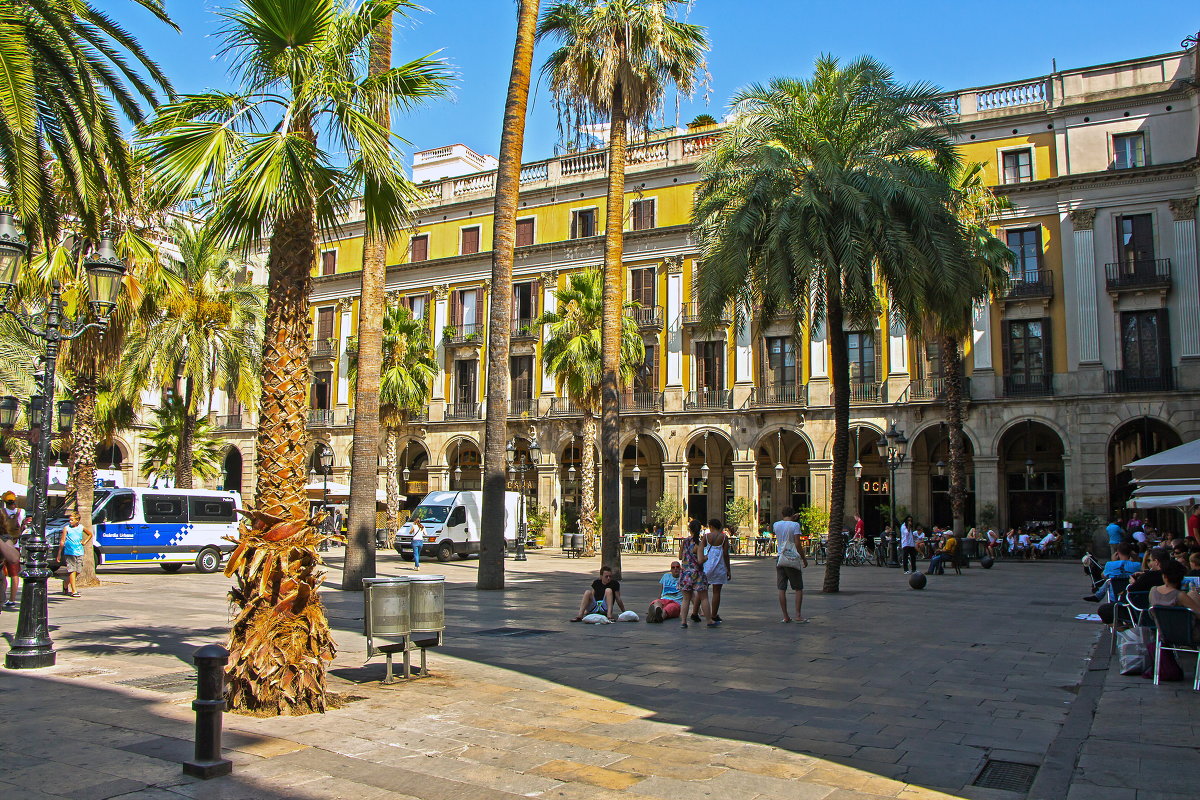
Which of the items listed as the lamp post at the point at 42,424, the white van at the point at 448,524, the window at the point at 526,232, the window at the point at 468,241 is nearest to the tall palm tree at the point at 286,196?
the lamp post at the point at 42,424

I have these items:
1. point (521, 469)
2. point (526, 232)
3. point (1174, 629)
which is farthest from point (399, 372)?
point (1174, 629)

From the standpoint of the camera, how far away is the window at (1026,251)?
3453 centimetres

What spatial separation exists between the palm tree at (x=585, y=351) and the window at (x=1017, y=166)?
1556 centimetres

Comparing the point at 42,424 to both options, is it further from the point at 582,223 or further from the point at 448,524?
the point at 582,223

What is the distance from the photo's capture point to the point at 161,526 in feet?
84.9

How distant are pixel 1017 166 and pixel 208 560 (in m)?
32.1

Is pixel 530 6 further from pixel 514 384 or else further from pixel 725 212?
pixel 514 384

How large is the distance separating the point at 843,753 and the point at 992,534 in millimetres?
28407

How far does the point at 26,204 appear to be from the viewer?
8648 mm

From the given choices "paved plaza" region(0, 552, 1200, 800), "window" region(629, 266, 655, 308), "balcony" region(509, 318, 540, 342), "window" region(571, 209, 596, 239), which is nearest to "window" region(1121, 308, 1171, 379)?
"window" region(629, 266, 655, 308)

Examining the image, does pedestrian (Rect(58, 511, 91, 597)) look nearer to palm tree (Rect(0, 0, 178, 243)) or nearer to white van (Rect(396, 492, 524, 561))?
palm tree (Rect(0, 0, 178, 243))

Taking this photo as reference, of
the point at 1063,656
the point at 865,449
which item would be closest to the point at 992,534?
the point at 865,449

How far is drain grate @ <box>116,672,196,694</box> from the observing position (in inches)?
319

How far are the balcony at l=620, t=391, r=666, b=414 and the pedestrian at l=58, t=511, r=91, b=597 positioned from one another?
2542cm
